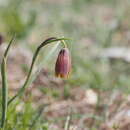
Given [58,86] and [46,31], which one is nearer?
[58,86]

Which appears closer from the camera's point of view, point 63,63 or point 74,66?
point 63,63

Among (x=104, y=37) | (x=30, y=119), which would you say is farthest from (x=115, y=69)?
(x=30, y=119)

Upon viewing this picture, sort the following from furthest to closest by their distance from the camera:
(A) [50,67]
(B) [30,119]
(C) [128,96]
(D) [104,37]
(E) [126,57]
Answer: (D) [104,37] < (E) [126,57] < (A) [50,67] < (C) [128,96] < (B) [30,119]

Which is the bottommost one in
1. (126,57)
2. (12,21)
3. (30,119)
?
A: (30,119)

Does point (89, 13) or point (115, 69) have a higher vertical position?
point (89, 13)

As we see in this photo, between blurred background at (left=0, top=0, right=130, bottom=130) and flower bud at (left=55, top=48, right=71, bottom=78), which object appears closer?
flower bud at (left=55, top=48, right=71, bottom=78)

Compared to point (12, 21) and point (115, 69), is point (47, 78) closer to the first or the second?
point (115, 69)

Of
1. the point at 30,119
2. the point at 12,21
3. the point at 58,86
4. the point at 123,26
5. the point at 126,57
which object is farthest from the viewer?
the point at 123,26

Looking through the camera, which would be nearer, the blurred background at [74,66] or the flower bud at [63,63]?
the flower bud at [63,63]
